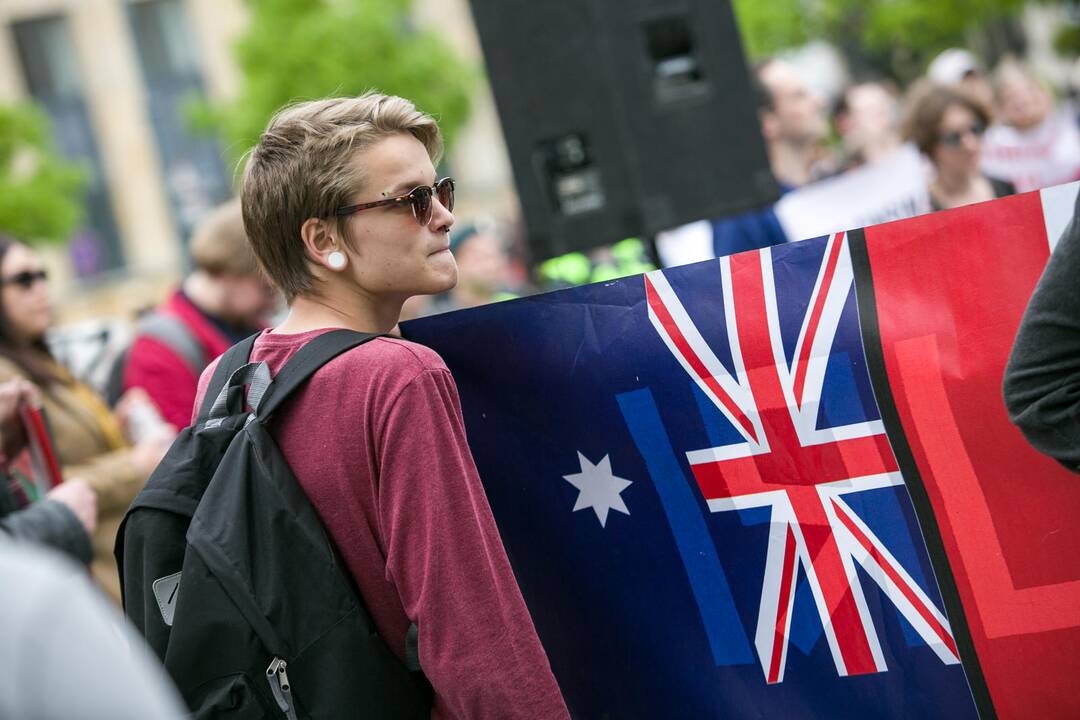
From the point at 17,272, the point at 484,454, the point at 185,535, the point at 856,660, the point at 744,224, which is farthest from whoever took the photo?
the point at 744,224

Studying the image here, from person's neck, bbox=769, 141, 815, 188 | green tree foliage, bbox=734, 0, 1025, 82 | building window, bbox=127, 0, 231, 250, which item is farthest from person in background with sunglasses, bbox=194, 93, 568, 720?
building window, bbox=127, 0, 231, 250

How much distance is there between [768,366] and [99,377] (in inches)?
264

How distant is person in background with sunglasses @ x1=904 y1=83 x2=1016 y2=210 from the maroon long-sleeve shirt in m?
3.77

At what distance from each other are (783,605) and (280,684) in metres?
0.95

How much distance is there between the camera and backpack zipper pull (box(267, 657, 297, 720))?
1972 mm

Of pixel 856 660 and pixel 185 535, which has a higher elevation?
pixel 185 535

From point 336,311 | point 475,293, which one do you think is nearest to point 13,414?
point 336,311

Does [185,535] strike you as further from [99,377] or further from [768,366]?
[99,377]

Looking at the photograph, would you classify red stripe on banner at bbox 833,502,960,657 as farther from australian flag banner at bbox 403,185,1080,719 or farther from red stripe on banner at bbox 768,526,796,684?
red stripe on banner at bbox 768,526,796,684

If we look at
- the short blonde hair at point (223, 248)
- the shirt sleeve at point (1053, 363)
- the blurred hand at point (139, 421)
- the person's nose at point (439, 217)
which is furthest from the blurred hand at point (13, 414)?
the shirt sleeve at point (1053, 363)

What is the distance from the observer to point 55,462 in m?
3.43

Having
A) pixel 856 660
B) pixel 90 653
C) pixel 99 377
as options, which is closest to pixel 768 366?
pixel 856 660

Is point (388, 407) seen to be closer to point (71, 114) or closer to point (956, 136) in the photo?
point (956, 136)

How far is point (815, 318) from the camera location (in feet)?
7.55
